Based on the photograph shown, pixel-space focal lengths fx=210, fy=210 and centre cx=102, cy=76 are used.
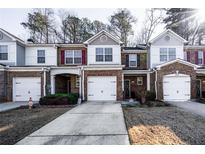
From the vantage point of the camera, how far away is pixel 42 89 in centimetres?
1739

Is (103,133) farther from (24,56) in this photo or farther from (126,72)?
(24,56)

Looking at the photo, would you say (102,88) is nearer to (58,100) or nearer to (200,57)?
(58,100)

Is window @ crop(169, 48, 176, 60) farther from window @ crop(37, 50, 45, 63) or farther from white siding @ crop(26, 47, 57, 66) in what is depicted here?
window @ crop(37, 50, 45, 63)

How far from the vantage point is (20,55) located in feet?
63.2

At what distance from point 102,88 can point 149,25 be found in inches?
655

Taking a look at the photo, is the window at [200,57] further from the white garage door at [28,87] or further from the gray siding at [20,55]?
the gray siding at [20,55]

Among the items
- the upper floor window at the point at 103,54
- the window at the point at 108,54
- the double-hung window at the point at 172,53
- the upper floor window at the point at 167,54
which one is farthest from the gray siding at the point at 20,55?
the double-hung window at the point at 172,53

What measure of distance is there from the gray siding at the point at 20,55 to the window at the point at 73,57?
4027mm

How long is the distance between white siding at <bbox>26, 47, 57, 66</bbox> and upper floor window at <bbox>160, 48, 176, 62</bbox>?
10029mm

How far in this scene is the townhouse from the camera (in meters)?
17.1

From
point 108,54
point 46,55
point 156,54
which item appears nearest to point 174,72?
point 156,54

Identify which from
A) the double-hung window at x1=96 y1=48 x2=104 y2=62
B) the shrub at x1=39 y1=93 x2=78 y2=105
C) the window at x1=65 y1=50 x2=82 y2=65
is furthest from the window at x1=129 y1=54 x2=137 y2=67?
the shrub at x1=39 y1=93 x2=78 y2=105
